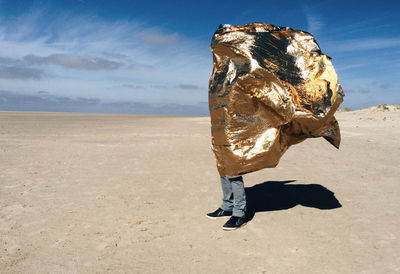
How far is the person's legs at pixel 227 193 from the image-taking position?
418 centimetres

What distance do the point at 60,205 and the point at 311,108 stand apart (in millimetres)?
4007

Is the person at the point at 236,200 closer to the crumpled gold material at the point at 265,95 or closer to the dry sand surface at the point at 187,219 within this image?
the dry sand surface at the point at 187,219

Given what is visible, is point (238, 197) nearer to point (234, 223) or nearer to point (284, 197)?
point (234, 223)

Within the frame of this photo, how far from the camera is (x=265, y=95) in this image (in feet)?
11.6

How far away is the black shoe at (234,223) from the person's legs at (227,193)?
30 cm

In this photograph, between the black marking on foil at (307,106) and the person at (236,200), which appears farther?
the person at (236,200)

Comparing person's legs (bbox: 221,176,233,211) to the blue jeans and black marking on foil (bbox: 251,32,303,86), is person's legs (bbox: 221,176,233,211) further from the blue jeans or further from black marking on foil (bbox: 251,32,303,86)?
black marking on foil (bbox: 251,32,303,86)

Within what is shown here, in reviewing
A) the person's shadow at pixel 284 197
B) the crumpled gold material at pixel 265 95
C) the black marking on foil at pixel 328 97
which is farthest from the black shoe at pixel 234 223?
the black marking on foil at pixel 328 97

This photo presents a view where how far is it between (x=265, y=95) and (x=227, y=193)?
1.54m

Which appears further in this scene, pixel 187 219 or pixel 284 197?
pixel 284 197

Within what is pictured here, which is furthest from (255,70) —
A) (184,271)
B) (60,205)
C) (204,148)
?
(204,148)

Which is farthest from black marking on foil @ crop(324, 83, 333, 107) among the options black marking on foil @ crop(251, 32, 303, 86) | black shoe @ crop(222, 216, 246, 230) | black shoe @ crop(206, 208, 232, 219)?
black shoe @ crop(206, 208, 232, 219)

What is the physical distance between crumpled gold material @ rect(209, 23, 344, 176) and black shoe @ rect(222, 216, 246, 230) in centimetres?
67

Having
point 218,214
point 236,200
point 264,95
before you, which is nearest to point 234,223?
point 236,200
